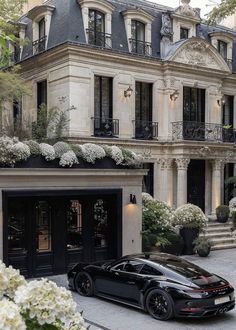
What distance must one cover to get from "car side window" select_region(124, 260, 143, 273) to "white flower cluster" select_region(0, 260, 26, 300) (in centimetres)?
772

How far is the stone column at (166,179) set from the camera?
2409cm

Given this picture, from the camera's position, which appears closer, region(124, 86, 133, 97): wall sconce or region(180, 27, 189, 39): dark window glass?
region(124, 86, 133, 97): wall sconce

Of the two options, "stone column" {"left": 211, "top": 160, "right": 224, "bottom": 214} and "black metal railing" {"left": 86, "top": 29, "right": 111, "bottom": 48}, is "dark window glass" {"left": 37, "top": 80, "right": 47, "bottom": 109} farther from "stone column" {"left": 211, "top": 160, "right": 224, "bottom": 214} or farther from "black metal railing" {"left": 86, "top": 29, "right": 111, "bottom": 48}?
"stone column" {"left": 211, "top": 160, "right": 224, "bottom": 214}

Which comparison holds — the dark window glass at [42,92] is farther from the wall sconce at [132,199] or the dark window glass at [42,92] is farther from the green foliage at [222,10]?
A: the green foliage at [222,10]

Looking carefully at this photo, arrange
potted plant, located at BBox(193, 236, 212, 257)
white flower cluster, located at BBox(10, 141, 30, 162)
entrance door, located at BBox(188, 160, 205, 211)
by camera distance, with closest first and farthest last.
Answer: white flower cluster, located at BBox(10, 141, 30, 162) → potted plant, located at BBox(193, 236, 212, 257) → entrance door, located at BBox(188, 160, 205, 211)

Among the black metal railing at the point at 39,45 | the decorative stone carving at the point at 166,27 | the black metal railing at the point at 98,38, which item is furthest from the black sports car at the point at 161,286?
the decorative stone carving at the point at 166,27

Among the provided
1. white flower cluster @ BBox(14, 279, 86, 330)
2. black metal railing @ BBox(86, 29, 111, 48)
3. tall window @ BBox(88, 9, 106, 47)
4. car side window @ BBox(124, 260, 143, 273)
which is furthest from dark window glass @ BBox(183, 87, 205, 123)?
white flower cluster @ BBox(14, 279, 86, 330)

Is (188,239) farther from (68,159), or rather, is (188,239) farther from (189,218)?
(68,159)

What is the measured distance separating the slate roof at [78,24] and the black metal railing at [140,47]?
32cm

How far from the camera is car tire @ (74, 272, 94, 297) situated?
1208 cm

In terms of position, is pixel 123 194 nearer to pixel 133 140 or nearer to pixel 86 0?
pixel 133 140

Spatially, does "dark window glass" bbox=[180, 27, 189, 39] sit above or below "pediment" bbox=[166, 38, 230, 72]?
above

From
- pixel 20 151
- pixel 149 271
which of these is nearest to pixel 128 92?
pixel 20 151

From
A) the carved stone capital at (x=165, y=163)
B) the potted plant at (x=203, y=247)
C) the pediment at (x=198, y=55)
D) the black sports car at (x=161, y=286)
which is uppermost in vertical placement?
the pediment at (x=198, y=55)
